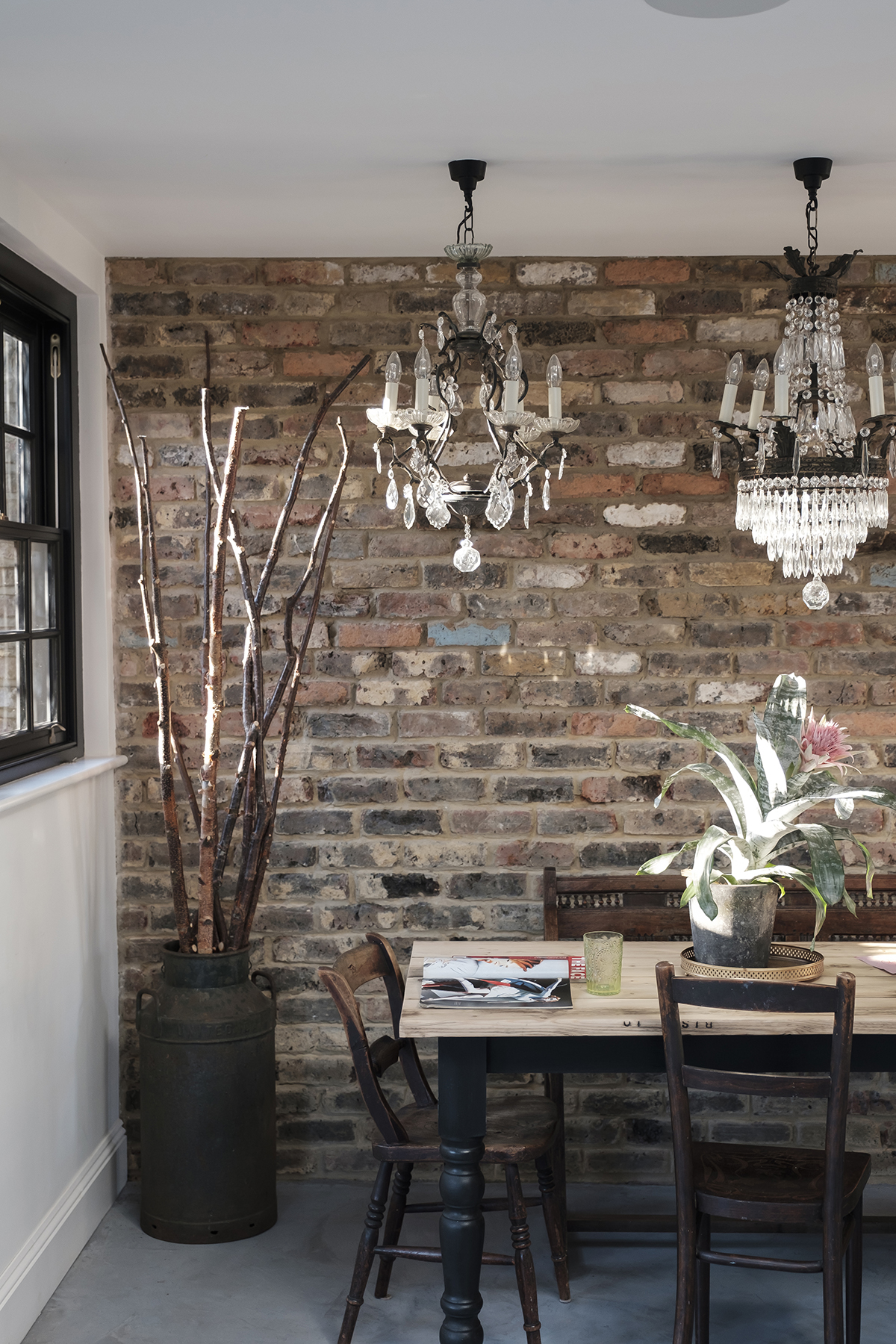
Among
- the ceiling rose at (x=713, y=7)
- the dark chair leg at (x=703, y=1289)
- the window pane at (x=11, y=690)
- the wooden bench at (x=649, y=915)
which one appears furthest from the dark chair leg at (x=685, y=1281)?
the ceiling rose at (x=713, y=7)

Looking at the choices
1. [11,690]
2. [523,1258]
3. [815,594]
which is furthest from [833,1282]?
[11,690]

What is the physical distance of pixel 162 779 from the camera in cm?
325

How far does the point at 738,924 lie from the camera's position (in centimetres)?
263

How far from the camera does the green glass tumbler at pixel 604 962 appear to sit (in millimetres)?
2572

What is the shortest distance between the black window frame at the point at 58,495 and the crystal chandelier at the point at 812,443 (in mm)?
1720

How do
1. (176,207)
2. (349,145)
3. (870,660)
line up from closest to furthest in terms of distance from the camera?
1. (349,145)
2. (176,207)
3. (870,660)

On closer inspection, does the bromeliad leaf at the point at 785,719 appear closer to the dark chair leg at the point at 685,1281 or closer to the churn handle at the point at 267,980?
the dark chair leg at the point at 685,1281

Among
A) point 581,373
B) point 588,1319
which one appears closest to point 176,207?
point 581,373

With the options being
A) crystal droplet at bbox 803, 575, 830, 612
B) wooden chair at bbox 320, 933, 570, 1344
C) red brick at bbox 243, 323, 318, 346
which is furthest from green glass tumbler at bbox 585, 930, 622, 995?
red brick at bbox 243, 323, 318, 346

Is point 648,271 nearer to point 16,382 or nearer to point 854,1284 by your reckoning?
point 16,382

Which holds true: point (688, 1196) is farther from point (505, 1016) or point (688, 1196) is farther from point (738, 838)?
point (738, 838)

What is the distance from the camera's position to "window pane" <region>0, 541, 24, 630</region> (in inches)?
118

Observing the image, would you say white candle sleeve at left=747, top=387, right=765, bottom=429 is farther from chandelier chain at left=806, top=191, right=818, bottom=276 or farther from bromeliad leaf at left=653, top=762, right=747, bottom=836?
bromeliad leaf at left=653, top=762, right=747, bottom=836

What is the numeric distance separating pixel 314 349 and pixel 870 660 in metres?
1.80
